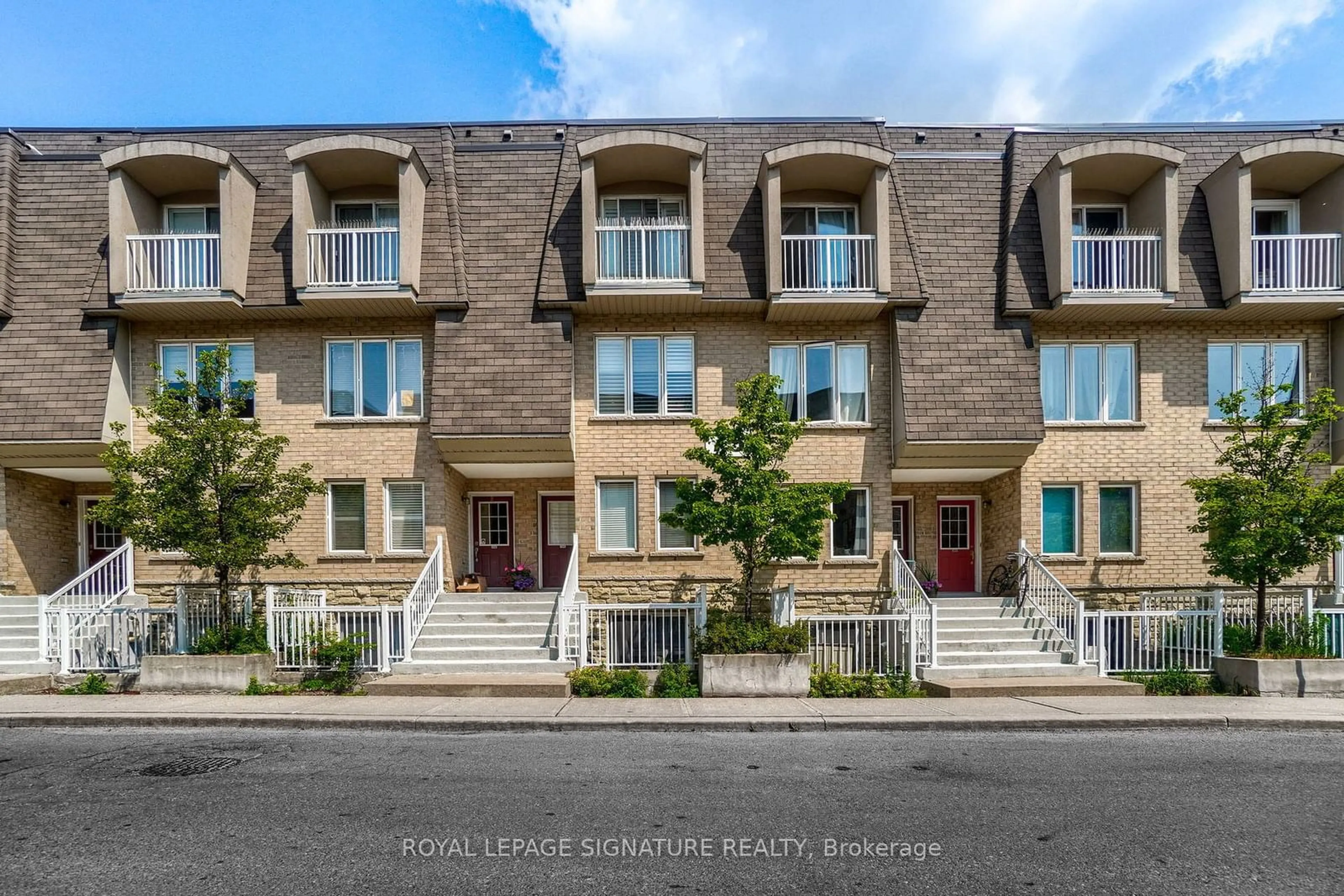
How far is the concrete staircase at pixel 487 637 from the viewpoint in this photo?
13102 mm

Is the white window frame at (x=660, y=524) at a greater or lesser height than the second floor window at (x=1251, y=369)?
lesser

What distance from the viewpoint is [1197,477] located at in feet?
53.8

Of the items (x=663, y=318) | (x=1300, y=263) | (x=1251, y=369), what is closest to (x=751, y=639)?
(x=663, y=318)

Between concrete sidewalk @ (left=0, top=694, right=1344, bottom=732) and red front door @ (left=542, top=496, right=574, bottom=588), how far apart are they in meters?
5.87

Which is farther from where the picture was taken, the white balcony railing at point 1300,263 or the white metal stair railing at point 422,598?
the white balcony railing at point 1300,263

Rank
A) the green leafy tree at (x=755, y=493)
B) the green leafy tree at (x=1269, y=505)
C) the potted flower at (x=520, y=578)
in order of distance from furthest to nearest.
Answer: the potted flower at (x=520, y=578) → the green leafy tree at (x=755, y=493) → the green leafy tree at (x=1269, y=505)

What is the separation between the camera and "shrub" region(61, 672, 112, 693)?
12.5 m

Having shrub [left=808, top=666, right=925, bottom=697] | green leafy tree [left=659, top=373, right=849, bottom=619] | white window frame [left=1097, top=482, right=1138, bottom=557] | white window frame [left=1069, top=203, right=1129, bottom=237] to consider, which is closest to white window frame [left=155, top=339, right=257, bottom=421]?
green leafy tree [left=659, top=373, right=849, bottom=619]

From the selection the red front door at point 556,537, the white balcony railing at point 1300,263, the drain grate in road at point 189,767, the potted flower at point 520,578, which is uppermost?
the white balcony railing at point 1300,263

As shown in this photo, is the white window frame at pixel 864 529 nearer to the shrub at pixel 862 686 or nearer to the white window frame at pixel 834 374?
the white window frame at pixel 834 374

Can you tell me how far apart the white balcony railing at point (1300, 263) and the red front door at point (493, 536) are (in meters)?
15.8

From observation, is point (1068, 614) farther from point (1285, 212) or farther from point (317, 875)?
point (317, 875)

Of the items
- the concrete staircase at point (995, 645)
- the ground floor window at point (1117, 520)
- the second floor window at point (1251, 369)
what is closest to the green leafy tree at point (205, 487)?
the concrete staircase at point (995, 645)

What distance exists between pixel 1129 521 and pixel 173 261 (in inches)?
775
